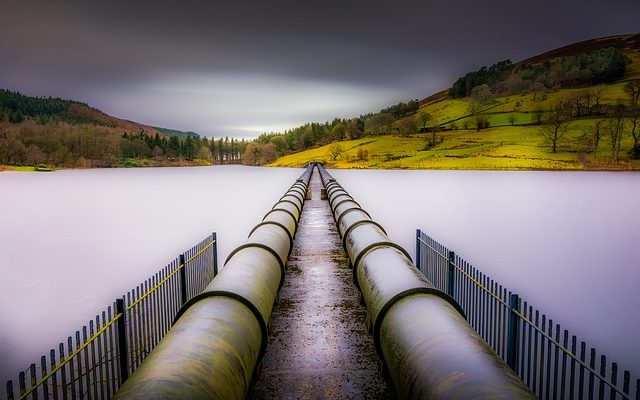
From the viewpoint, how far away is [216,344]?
181 inches

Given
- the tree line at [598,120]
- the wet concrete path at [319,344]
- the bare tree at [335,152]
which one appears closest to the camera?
the wet concrete path at [319,344]

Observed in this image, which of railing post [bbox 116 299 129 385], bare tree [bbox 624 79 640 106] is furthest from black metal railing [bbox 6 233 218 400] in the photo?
bare tree [bbox 624 79 640 106]

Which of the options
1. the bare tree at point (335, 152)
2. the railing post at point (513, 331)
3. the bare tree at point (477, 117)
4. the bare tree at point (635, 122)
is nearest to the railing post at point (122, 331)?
the railing post at point (513, 331)

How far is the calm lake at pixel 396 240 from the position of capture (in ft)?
47.8

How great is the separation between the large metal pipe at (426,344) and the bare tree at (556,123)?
102288 millimetres

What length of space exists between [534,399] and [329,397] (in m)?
3.54

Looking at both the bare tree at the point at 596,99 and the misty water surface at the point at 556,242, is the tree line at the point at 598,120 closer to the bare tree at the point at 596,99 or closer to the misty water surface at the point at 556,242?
the bare tree at the point at 596,99

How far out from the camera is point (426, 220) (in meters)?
38.6

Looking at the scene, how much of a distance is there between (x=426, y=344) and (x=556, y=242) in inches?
1087

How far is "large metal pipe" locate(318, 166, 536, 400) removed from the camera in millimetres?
3797

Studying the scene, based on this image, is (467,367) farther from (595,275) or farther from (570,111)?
(570,111)

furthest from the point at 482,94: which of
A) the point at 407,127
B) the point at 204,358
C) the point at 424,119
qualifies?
the point at 204,358

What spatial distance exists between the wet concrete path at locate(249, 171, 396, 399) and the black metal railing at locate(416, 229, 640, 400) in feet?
7.93

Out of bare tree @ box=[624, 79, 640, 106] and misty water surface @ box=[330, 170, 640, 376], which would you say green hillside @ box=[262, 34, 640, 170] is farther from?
misty water surface @ box=[330, 170, 640, 376]
